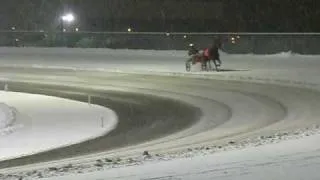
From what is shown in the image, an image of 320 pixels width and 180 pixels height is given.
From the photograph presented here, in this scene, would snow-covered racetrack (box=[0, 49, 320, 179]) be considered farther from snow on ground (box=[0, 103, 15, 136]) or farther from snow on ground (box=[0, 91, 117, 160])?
snow on ground (box=[0, 103, 15, 136])

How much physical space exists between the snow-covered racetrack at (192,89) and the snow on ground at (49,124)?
0.85m

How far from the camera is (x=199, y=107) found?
20.5 metres

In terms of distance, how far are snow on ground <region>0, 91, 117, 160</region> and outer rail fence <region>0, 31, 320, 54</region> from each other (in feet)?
64.0

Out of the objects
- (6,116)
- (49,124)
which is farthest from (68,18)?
(49,124)

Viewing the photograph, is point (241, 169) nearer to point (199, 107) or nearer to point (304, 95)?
point (199, 107)

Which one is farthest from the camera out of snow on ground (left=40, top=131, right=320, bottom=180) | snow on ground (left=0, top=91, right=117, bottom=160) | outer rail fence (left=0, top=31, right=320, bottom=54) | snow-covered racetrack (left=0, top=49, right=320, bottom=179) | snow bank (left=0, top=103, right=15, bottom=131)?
outer rail fence (left=0, top=31, right=320, bottom=54)

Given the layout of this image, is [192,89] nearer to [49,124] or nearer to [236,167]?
[49,124]

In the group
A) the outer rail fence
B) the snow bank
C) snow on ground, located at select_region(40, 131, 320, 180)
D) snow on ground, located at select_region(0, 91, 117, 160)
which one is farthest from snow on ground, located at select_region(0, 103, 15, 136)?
the outer rail fence

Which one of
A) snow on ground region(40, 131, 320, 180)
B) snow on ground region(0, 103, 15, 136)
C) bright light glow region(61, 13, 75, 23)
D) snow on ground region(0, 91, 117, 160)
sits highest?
bright light glow region(61, 13, 75, 23)

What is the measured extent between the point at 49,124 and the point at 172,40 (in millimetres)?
27618

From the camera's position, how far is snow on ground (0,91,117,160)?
14.4 metres

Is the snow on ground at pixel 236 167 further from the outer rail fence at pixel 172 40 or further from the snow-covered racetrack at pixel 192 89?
the outer rail fence at pixel 172 40

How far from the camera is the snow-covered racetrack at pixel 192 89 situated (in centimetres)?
1420

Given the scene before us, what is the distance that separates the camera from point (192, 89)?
25.2 meters
